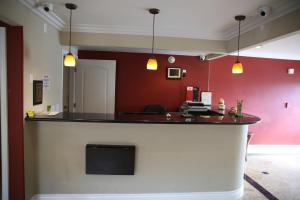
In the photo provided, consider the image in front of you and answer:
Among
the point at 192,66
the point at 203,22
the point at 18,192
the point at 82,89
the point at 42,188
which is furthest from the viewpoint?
the point at 192,66

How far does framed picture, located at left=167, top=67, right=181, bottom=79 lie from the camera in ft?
15.9

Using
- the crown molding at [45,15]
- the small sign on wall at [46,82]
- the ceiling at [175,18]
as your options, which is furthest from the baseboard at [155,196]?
the crown molding at [45,15]

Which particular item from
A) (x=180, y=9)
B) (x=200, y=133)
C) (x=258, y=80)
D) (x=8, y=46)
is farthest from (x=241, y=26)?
(x=8, y=46)

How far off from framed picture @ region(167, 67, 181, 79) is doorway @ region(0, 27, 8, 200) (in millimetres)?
3278

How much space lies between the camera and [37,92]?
2.56 meters

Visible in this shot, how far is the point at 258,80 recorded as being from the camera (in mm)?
5023

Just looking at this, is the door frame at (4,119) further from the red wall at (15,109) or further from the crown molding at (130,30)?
the crown molding at (130,30)

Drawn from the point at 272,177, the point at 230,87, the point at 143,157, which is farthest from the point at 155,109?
the point at 272,177

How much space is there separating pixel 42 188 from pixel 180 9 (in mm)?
2643

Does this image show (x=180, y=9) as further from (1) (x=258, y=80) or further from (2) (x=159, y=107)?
(1) (x=258, y=80)

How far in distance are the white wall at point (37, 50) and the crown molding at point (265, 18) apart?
253 cm

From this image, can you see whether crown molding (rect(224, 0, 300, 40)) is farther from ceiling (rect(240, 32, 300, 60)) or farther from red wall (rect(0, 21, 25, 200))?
red wall (rect(0, 21, 25, 200))

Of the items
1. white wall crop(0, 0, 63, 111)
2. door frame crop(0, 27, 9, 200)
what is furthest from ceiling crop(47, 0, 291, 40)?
door frame crop(0, 27, 9, 200)

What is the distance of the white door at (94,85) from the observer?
4402mm
